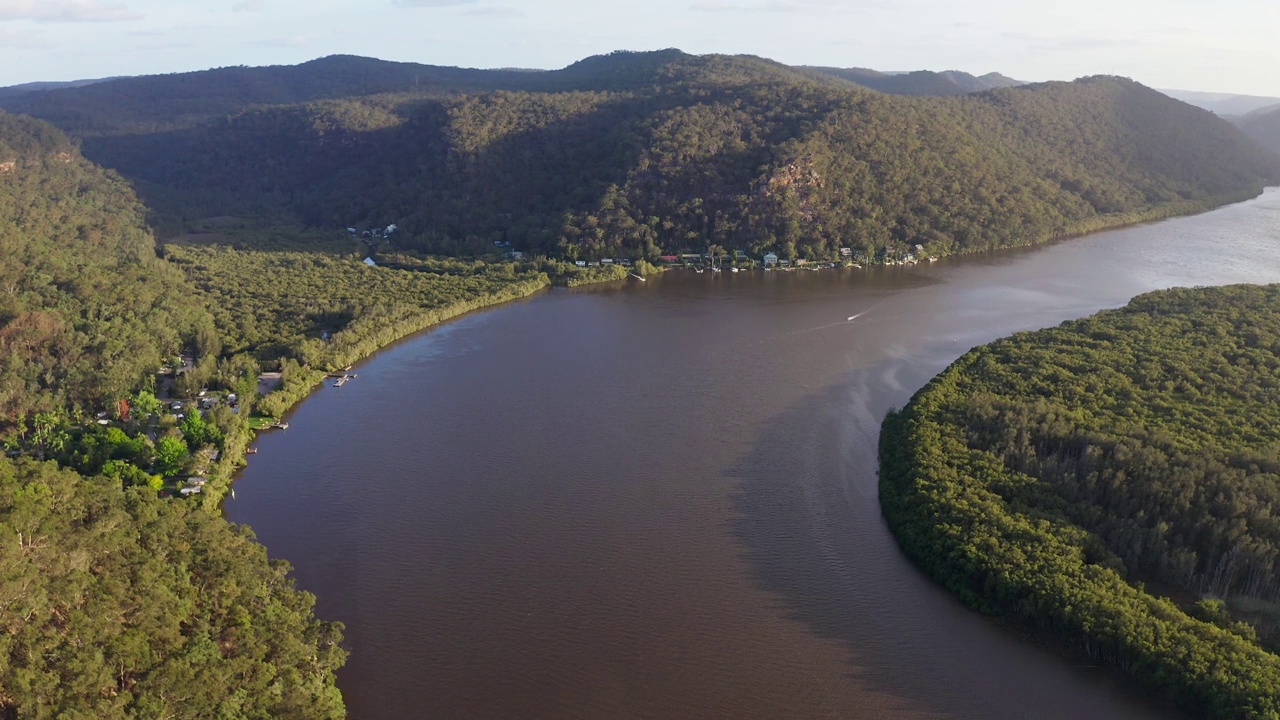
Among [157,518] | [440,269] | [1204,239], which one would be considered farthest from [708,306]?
[1204,239]

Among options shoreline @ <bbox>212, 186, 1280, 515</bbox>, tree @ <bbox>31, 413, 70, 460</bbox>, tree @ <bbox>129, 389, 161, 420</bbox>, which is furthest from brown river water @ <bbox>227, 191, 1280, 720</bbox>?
tree @ <bbox>31, 413, 70, 460</bbox>

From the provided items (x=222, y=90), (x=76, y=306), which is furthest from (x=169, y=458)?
(x=222, y=90)

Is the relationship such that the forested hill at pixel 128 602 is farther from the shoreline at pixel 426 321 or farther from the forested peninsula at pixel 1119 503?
the forested peninsula at pixel 1119 503

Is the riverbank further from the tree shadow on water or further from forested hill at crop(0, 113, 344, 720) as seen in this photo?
the tree shadow on water

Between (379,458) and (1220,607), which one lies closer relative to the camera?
(1220,607)

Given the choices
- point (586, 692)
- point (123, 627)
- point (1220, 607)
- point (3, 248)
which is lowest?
point (586, 692)

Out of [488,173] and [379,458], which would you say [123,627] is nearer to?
[379,458]


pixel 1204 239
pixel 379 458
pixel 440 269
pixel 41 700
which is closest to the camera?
pixel 41 700

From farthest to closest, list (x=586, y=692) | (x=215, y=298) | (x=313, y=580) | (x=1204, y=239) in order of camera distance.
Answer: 1. (x=1204, y=239)
2. (x=215, y=298)
3. (x=313, y=580)
4. (x=586, y=692)
